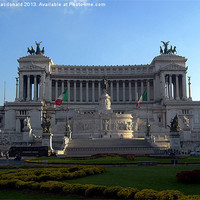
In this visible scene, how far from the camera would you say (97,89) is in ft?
362

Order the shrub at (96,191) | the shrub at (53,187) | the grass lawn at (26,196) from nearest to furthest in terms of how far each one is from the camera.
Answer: the grass lawn at (26,196) < the shrub at (96,191) < the shrub at (53,187)

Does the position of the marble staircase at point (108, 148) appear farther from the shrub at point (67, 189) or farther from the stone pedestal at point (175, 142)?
the shrub at point (67, 189)

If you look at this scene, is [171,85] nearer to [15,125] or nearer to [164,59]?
[164,59]

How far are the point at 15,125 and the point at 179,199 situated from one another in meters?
78.7

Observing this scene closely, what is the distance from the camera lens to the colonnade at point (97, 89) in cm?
10638

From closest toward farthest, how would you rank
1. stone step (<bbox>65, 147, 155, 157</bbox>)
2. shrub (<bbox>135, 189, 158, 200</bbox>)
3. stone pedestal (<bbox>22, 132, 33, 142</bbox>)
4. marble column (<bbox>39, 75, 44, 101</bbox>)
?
shrub (<bbox>135, 189, 158, 200</bbox>), stone step (<bbox>65, 147, 155, 157</bbox>), stone pedestal (<bbox>22, 132, 33, 142</bbox>), marble column (<bbox>39, 75, 44, 101</bbox>)

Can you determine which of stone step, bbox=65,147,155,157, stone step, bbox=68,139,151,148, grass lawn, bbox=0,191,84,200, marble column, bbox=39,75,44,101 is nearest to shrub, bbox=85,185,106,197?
grass lawn, bbox=0,191,84,200

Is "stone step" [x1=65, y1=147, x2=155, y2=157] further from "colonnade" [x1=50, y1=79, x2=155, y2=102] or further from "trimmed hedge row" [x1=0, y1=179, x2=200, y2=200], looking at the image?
"colonnade" [x1=50, y1=79, x2=155, y2=102]

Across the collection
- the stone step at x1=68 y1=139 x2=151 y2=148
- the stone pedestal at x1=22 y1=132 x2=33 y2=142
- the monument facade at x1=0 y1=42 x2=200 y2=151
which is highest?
the monument facade at x1=0 y1=42 x2=200 y2=151

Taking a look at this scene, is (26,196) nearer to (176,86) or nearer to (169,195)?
(169,195)

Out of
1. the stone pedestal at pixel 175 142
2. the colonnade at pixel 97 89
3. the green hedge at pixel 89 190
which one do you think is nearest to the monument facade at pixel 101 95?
the colonnade at pixel 97 89

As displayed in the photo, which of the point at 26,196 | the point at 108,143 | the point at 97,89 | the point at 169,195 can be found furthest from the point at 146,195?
the point at 97,89

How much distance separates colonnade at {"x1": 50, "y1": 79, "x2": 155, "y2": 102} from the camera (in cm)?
10638

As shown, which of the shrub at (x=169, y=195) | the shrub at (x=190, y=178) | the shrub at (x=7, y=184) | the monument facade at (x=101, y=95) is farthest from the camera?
the monument facade at (x=101, y=95)
